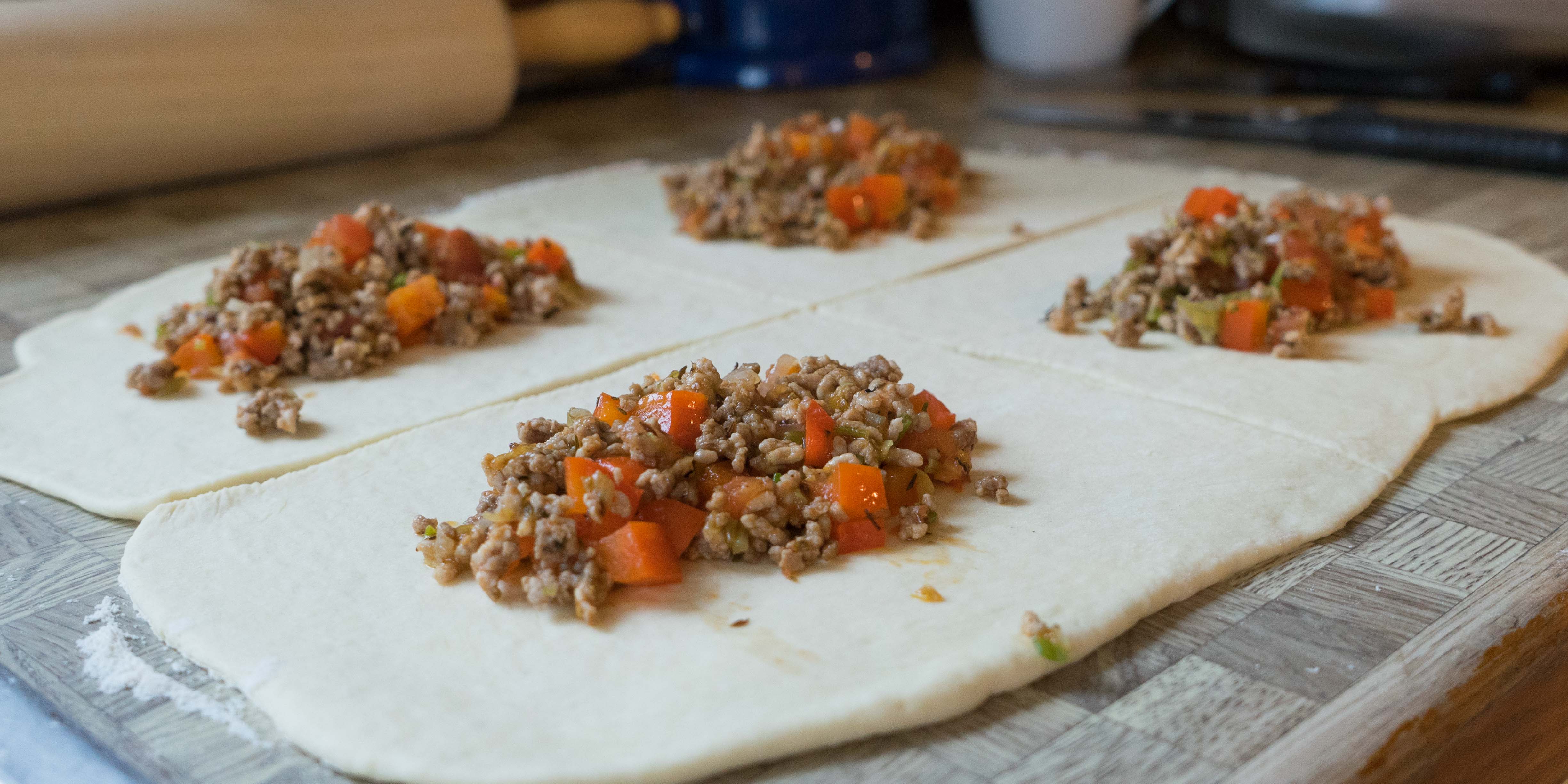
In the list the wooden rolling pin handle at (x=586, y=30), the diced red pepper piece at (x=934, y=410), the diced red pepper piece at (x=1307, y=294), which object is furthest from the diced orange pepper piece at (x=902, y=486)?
the wooden rolling pin handle at (x=586, y=30)

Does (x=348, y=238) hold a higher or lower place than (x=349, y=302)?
higher

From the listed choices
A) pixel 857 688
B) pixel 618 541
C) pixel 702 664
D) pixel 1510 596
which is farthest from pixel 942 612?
pixel 1510 596

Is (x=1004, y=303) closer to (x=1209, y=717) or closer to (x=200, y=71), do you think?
(x=1209, y=717)

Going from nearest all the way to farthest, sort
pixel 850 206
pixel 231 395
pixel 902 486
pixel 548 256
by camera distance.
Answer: pixel 902 486 < pixel 231 395 < pixel 548 256 < pixel 850 206

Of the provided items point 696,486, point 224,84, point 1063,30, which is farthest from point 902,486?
point 1063,30

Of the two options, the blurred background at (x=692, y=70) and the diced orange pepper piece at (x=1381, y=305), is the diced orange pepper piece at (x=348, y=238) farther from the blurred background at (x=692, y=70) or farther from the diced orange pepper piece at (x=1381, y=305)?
the diced orange pepper piece at (x=1381, y=305)

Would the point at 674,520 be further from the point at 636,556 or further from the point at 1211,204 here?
the point at 1211,204
